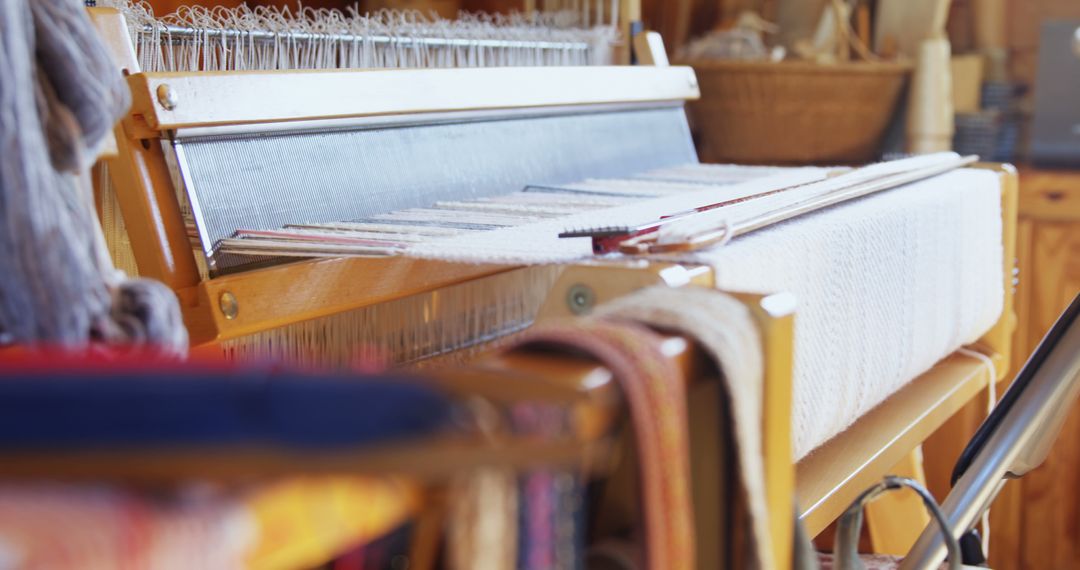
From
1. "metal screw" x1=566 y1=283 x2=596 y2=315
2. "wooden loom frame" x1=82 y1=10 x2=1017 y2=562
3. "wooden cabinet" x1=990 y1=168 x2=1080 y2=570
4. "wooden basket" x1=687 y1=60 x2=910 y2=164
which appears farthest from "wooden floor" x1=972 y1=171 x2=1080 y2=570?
"metal screw" x1=566 y1=283 x2=596 y2=315

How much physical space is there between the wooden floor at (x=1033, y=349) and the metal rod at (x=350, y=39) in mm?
947

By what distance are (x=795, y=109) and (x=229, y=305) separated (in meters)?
1.33

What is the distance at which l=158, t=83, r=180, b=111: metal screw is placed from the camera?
0.88 meters

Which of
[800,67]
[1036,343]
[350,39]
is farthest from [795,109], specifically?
[350,39]

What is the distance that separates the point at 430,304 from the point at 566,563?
60 cm

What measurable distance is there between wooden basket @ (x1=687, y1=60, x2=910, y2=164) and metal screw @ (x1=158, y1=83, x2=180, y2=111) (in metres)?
1.25

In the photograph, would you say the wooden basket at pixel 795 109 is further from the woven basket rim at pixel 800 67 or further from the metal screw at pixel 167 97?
the metal screw at pixel 167 97

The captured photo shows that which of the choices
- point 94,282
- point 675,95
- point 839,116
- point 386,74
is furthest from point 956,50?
point 94,282

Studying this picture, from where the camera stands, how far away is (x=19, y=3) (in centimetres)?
51

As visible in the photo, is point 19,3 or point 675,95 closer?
point 19,3

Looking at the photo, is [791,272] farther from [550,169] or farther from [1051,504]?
[1051,504]

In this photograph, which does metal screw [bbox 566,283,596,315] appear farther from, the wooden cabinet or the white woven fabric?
the wooden cabinet

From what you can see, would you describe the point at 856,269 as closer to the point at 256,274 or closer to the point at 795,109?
the point at 256,274

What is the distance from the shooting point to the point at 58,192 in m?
0.52
